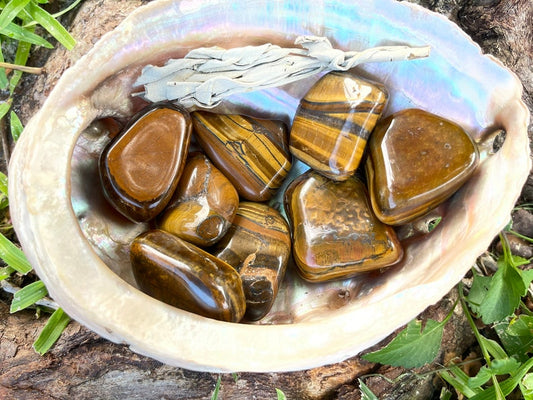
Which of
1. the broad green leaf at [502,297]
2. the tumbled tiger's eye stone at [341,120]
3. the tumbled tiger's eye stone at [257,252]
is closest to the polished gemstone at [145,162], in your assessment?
the tumbled tiger's eye stone at [257,252]

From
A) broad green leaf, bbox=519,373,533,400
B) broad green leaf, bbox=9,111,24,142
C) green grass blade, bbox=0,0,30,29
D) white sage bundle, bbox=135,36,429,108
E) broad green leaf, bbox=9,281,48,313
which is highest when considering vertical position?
green grass blade, bbox=0,0,30,29

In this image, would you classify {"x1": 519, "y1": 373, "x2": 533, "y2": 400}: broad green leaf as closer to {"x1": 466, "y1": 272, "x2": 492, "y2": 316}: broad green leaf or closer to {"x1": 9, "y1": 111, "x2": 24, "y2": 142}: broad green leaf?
{"x1": 466, "y1": 272, "x2": 492, "y2": 316}: broad green leaf

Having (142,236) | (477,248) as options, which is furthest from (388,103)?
(142,236)

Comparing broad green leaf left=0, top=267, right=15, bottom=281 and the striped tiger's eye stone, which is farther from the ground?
the striped tiger's eye stone

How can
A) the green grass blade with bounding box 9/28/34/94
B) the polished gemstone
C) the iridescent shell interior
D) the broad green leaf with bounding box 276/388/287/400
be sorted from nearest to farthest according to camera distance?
the iridescent shell interior → the polished gemstone → the broad green leaf with bounding box 276/388/287/400 → the green grass blade with bounding box 9/28/34/94

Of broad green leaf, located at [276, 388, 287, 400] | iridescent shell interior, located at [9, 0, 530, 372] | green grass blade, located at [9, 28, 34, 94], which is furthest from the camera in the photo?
green grass blade, located at [9, 28, 34, 94]

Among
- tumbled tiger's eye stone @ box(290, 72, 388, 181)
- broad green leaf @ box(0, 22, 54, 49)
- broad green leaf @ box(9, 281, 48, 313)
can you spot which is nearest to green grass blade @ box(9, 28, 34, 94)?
broad green leaf @ box(0, 22, 54, 49)

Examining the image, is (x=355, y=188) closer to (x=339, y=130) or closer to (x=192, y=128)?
(x=339, y=130)
